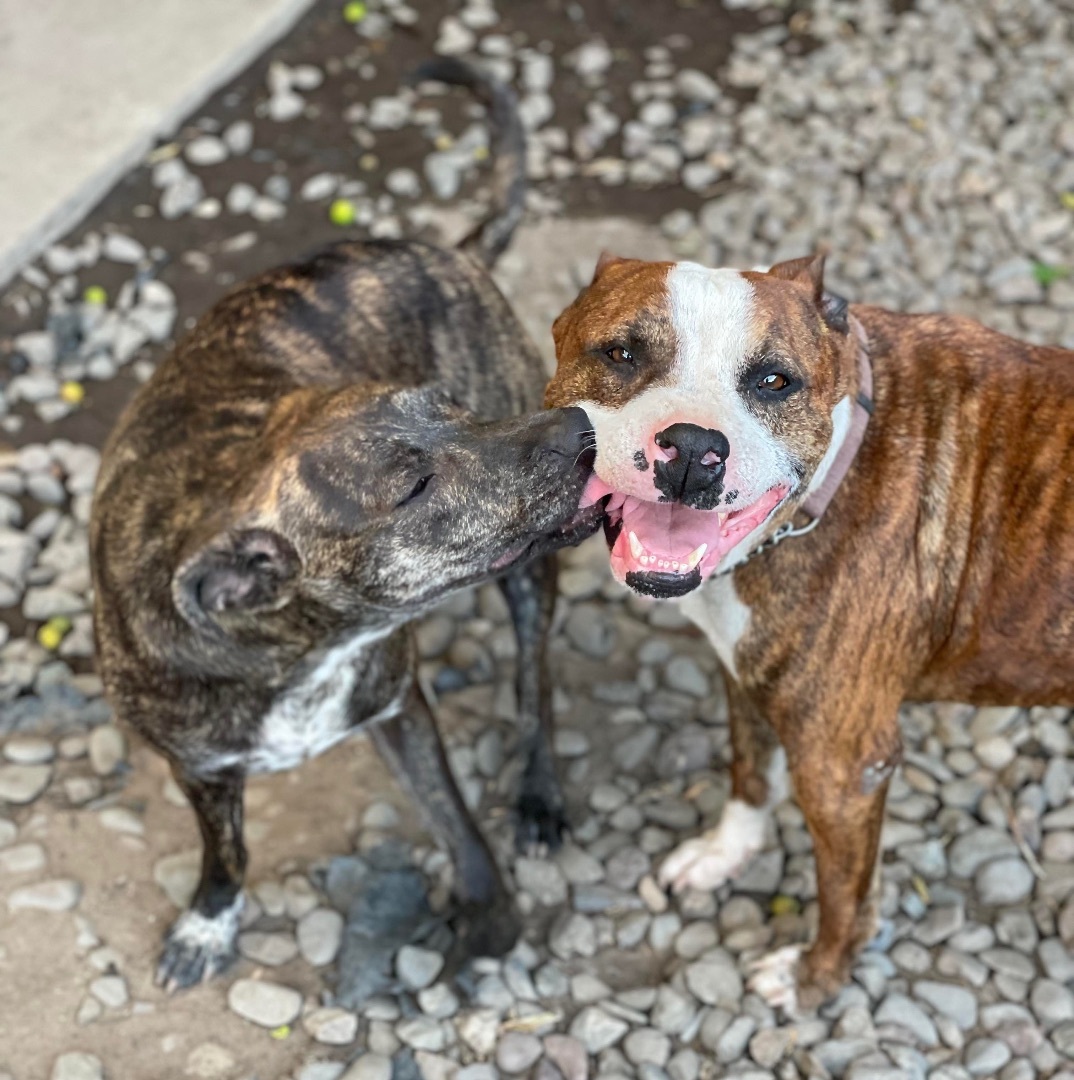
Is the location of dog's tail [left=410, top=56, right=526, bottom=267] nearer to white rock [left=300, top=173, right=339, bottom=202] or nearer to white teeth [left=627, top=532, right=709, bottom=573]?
white rock [left=300, top=173, right=339, bottom=202]

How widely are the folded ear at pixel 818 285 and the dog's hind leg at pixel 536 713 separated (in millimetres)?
1293

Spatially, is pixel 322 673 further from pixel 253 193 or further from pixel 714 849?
pixel 253 193

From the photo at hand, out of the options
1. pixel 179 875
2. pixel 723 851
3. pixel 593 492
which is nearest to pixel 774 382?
pixel 593 492

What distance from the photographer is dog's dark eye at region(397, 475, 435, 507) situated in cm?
327

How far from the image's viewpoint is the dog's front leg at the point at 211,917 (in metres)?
3.81

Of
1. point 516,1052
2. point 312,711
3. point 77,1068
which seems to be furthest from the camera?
point 516,1052

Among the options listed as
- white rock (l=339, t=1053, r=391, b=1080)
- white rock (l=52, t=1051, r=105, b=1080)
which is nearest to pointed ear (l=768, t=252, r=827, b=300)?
white rock (l=339, t=1053, r=391, b=1080)

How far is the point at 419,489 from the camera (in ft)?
10.8

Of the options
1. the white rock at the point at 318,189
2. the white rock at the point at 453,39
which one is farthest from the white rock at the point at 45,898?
the white rock at the point at 453,39

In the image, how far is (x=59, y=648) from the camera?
4.75m

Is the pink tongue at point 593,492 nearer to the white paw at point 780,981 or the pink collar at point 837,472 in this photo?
the pink collar at point 837,472

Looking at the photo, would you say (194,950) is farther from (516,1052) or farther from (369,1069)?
(516,1052)

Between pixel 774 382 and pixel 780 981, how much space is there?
1.79m

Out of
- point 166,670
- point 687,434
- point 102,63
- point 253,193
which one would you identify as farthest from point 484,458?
point 102,63
